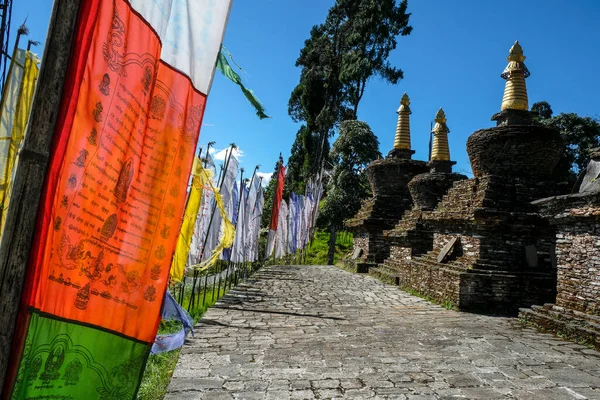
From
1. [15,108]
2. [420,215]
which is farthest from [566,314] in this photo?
[15,108]

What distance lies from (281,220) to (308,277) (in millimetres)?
2858

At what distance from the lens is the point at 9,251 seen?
154cm

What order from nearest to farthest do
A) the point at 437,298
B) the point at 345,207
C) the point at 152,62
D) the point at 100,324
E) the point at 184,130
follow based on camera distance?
the point at 100,324 → the point at 152,62 → the point at 184,130 → the point at 437,298 → the point at 345,207

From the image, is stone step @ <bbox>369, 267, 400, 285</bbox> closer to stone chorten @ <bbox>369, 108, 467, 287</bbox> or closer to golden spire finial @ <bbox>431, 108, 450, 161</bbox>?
stone chorten @ <bbox>369, 108, 467, 287</bbox>

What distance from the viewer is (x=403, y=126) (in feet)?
61.6

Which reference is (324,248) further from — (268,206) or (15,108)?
(15,108)

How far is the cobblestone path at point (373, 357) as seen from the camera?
14.0 feet

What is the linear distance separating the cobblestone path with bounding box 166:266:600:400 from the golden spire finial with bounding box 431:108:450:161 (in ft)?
28.2

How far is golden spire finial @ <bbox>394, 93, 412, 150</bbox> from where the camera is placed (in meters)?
18.6

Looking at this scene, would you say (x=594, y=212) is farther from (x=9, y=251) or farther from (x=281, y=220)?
(x=281, y=220)

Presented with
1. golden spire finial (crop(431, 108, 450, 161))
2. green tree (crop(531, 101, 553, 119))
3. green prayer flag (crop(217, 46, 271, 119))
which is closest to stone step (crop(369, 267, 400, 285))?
golden spire finial (crop(431, 108, 450, 161))

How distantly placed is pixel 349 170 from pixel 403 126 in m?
4.94

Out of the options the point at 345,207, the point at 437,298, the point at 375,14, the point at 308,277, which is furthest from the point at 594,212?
the point at 375,14

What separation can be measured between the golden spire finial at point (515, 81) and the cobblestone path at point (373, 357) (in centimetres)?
537
